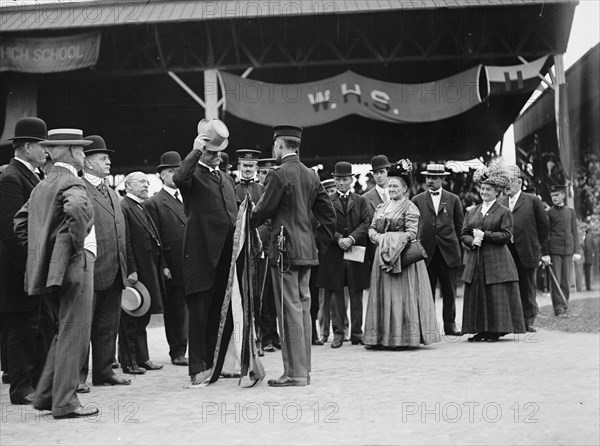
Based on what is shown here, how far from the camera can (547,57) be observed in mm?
17297

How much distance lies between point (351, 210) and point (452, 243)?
1.59 metres

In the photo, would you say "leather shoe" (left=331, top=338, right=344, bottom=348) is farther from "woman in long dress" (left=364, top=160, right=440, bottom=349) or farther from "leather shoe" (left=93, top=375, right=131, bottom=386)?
"leather shoe" (left=93, top=375, right=131, bottom=386)

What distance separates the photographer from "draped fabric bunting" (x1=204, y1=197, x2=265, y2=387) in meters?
7.10

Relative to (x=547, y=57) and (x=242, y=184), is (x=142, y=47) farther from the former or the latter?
(x=242, y=184)

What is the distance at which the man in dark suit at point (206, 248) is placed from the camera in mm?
7254

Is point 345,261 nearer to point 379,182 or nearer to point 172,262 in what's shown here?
point 379,182

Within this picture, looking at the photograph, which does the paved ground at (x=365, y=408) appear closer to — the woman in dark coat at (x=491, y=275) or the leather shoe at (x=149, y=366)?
the leather shoe at (x=149, y=366)

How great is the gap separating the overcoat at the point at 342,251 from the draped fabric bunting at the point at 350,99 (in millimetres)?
7640

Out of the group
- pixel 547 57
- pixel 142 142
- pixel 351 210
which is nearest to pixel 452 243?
pixel 351 210

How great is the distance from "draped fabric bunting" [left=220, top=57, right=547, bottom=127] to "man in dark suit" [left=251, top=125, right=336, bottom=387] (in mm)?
10523

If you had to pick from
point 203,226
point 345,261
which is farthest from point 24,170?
point 345,261

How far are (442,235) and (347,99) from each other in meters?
7.23

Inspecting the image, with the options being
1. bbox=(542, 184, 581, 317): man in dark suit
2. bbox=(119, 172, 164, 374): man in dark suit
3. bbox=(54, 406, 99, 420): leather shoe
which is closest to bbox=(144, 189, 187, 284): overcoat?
bbox=(119, 172, 164, 374): man in dark suit

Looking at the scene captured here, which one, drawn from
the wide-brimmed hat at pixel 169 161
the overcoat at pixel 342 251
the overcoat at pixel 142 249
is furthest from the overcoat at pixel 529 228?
the overcoat at pixel 142 249
